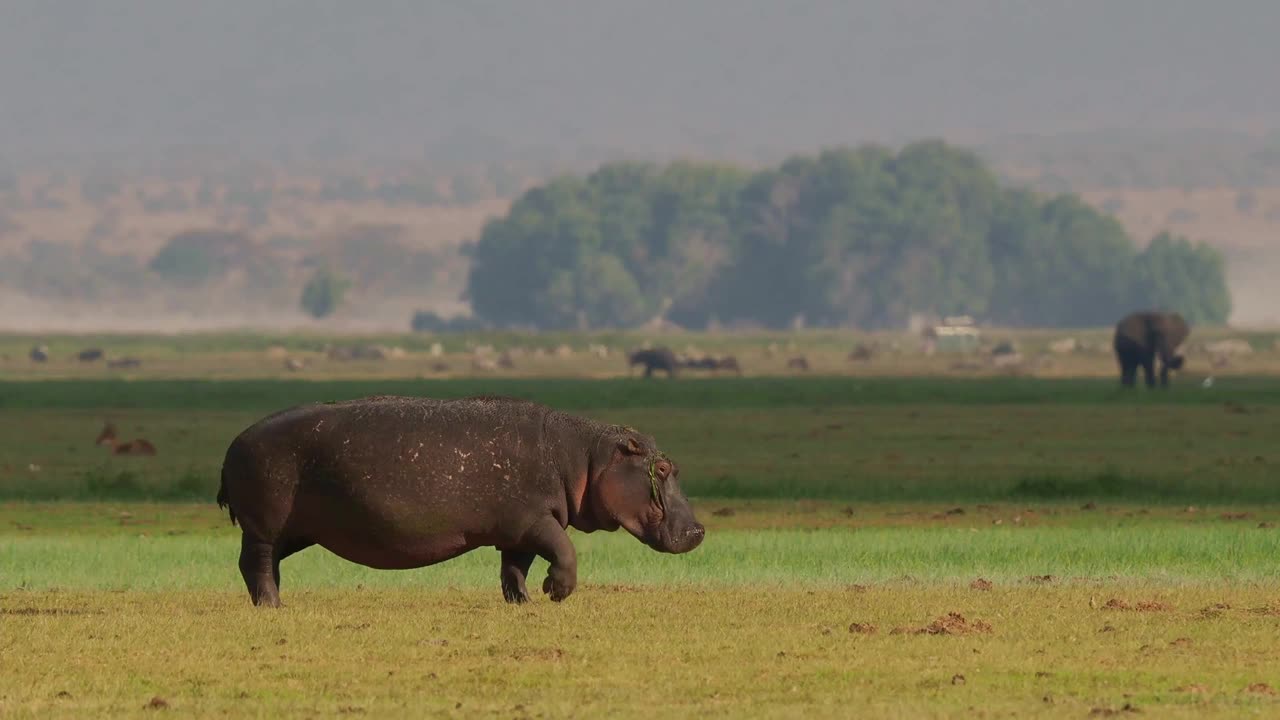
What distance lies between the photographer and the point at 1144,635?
18203mm

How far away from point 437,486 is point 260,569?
66.3 inches

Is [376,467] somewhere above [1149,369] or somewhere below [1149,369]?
above

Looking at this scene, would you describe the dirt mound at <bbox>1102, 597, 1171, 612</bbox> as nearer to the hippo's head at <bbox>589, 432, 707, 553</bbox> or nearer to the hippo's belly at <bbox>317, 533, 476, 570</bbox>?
the hippo's head at <bbox>589, 432, 707, 553</bbox>

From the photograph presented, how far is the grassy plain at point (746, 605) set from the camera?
1550 centimetres

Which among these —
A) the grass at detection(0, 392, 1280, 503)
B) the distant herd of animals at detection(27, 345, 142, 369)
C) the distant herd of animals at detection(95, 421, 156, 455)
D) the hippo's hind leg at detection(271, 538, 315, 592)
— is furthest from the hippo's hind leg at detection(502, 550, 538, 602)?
the distant herd of animals at detection(27, 345, 142, 369)

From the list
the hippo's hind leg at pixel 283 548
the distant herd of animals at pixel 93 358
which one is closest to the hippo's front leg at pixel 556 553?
the hippo's hind leg at pixel 283 548

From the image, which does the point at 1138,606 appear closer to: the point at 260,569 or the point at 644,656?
the point at 644,656

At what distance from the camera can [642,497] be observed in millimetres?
20328

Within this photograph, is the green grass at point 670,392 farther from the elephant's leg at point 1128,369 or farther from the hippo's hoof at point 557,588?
the hippo's hoof at point 557,588

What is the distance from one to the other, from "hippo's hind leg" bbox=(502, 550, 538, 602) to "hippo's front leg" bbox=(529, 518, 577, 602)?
37 cm

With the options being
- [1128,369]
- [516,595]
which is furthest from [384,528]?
[1128,369]

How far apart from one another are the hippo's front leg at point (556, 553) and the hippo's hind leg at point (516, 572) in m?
0.37

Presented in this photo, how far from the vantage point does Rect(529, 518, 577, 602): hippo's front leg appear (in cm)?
2006

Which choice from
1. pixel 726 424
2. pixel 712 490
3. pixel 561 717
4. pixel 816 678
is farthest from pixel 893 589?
pixel 726 424
